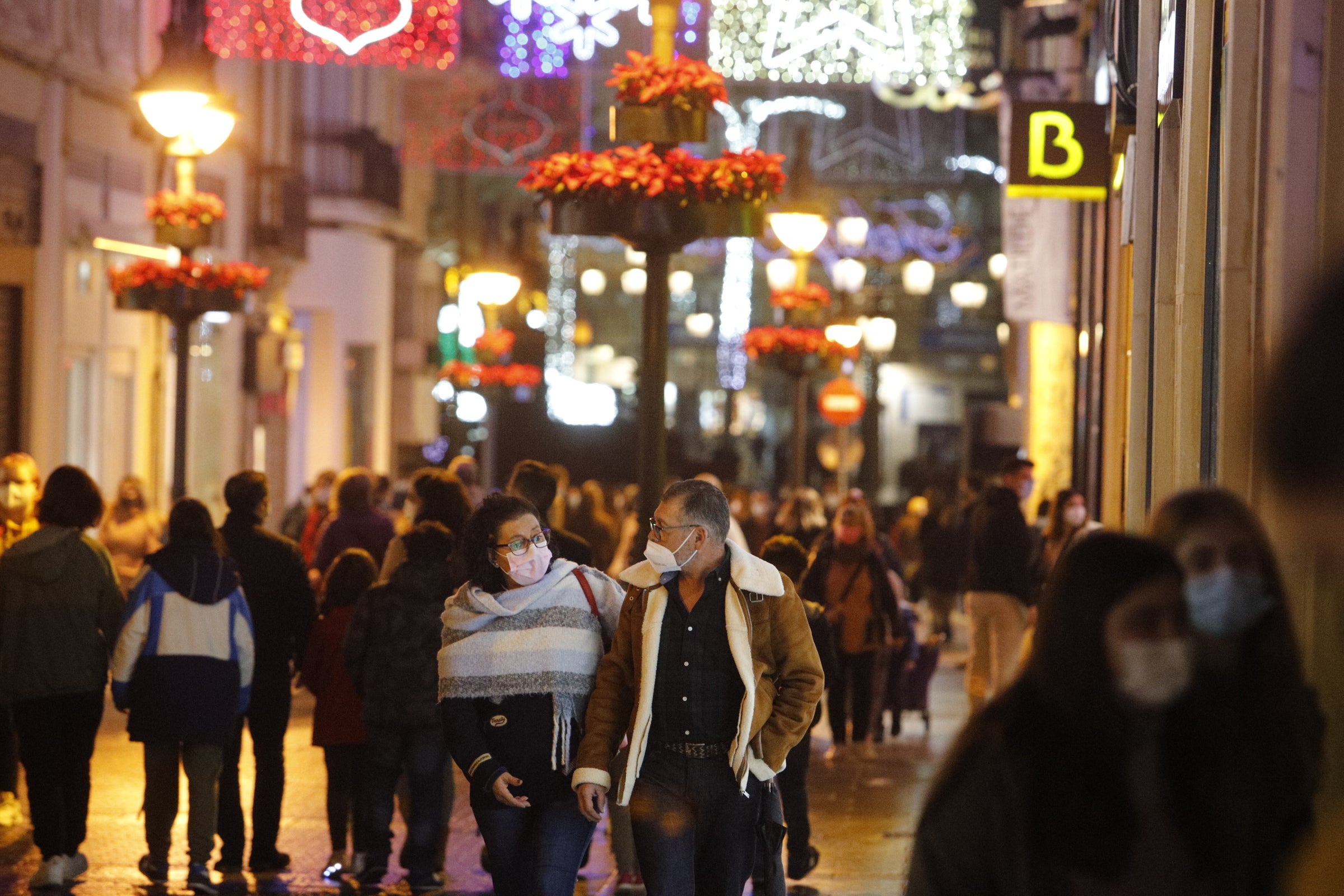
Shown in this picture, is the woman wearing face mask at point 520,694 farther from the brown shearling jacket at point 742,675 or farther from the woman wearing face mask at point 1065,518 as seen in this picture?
the woman wearing face mask at point 1065,518

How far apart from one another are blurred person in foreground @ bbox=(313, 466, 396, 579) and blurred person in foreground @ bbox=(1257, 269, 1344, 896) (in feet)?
34.0

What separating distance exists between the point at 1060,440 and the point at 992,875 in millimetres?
17660

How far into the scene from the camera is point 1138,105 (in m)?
9.44

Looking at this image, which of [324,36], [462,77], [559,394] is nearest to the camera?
[324,36]

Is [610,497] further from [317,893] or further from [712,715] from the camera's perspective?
[712,715]

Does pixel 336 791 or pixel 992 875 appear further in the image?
pixel 336 791

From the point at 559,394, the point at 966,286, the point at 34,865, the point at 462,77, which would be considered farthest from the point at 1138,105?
the point at 559,394

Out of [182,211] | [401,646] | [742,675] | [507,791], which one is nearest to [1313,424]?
[742,675]

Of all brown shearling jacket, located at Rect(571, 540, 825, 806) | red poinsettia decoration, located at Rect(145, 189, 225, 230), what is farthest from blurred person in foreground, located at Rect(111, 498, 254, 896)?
red poinsettia decoration, located at Rect(145, 189, 225, 230)

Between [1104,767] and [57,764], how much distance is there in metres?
6.69

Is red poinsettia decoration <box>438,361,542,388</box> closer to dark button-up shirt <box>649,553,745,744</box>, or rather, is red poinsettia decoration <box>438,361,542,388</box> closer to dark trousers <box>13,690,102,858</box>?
dark trousers <box>13,690,102,858</box>

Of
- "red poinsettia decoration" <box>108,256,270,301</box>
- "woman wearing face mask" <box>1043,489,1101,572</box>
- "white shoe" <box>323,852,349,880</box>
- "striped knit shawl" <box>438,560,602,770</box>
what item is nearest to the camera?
"striped knit shawl" <box>438,560,602,770</box>

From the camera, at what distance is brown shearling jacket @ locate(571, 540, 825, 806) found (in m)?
6.00

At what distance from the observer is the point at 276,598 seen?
30.7 ft
